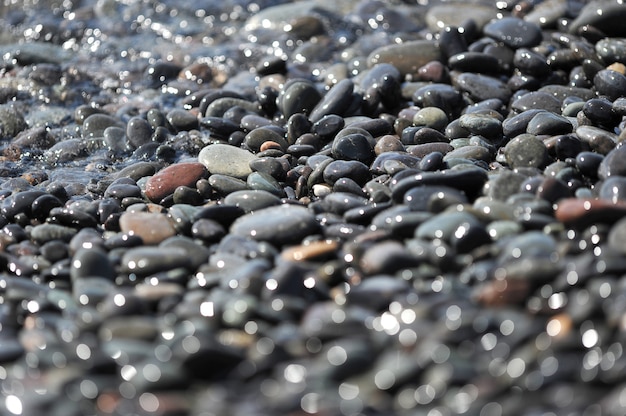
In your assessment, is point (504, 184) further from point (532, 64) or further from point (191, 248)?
point (532, 64)

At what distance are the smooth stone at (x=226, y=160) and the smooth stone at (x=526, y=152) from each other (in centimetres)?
178

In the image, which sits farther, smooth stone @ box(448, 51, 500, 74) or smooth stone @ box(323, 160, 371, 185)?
smooth stone @ box(448, 51, 500, 74)

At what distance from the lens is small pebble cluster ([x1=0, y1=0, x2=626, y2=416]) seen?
3.32 meters

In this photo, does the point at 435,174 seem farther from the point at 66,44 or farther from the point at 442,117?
the point at 66,44

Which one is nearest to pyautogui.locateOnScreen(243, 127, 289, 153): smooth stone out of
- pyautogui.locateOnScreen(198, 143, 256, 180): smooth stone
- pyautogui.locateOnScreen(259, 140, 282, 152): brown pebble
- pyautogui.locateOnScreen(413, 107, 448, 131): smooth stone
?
pyautogui.locateOnScreen(259, 140, 282, 152): brown pebble

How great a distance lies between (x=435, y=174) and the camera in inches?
191

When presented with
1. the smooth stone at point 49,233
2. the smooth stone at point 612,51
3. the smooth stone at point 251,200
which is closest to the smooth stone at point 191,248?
the smooth stone at point 251,200

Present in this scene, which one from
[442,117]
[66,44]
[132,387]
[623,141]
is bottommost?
[66,44]

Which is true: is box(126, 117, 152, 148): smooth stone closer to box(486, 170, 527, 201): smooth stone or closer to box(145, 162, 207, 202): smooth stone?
box(145, 162, 207, 202): smooth stone

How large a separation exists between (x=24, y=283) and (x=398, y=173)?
2.28 m

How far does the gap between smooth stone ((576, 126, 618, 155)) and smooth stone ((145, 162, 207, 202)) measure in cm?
254

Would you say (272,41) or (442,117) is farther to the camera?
(272,41)

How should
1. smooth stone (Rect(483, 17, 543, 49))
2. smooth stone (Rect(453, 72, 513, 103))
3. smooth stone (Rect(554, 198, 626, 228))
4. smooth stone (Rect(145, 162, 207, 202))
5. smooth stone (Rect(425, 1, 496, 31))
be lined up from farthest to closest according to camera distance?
smooth stone (Rect(425, 1, 496, 31)), smooth stone (Rect(483, 17, 543, 49)), smooth stone (Rect(453, 72, 513, 103)), smooth stone (Rect(145, 162, 207, 202)), smooth stone (Rect(554, 198, 626, 228))

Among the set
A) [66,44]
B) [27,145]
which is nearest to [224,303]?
[27,145]
